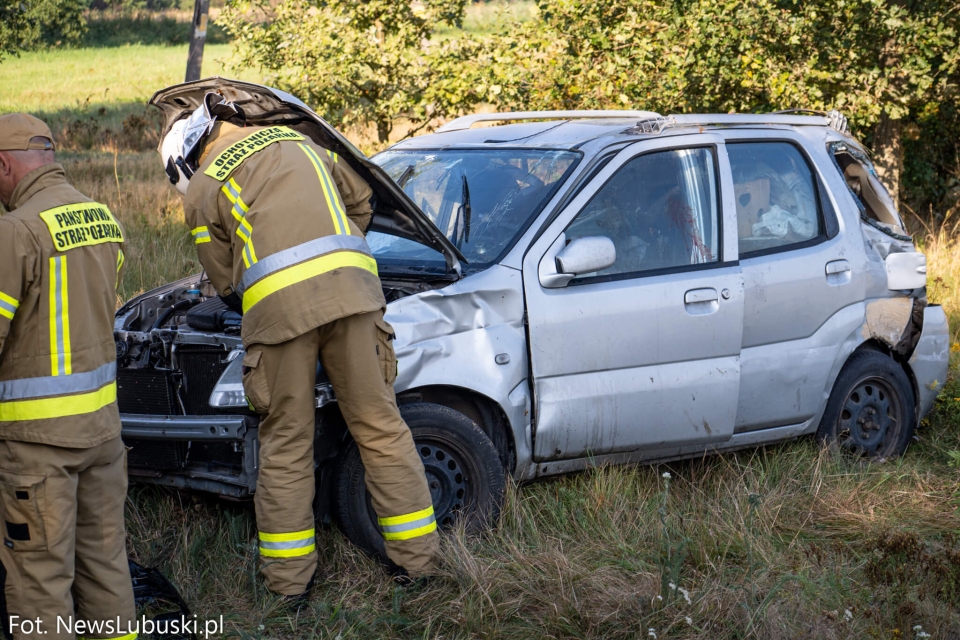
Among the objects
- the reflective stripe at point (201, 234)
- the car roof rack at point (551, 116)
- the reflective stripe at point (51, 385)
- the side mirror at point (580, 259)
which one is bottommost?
the reflective stripe at point (51, 385)

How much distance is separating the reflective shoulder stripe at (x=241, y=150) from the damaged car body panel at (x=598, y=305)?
257 millimetres

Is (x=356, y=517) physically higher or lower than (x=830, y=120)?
lower

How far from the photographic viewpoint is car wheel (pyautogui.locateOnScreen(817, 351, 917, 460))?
4.79m

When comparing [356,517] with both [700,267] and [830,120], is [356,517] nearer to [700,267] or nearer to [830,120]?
[700,267]

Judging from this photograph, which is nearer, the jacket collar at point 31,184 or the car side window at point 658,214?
the jacket collar at point 31,184

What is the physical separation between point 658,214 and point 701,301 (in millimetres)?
434

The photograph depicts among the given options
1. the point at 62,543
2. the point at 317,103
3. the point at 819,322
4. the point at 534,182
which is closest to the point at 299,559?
the point at 62,543

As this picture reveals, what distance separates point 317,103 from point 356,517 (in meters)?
7.57

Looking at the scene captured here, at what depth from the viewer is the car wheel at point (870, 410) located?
4.79 meters

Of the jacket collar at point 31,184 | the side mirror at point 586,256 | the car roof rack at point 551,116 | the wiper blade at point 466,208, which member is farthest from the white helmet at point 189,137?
the car roof rack at point 551,116

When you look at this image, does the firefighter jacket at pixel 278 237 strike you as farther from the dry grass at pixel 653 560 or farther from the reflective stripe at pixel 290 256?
the dry grass at pixel 653 560

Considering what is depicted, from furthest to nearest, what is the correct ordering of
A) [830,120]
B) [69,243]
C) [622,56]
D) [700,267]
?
[622,56] < [830,120] < [700,267] < [69,243]

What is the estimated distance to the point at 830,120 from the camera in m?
5.26

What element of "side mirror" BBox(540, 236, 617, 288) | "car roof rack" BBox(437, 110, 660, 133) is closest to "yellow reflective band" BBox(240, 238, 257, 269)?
"side mirror" BBox(540, 236, 617, 288)
